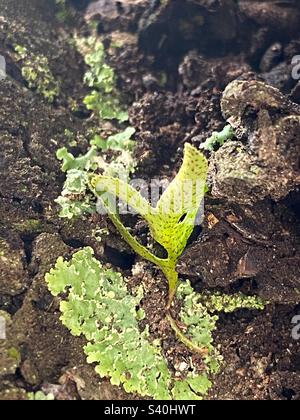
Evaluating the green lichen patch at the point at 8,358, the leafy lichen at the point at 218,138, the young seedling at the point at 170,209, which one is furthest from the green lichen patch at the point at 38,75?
the green lichen patch at the point at 8,358

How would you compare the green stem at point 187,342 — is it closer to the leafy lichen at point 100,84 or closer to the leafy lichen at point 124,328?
the leafy lichen at point 124,328

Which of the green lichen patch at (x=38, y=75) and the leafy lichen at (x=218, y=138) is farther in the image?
the green lichen patch at (x=38, y=75)

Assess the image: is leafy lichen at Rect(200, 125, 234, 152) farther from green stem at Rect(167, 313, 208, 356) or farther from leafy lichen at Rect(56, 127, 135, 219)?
green stem at Rect(167, 313, 208, 356)

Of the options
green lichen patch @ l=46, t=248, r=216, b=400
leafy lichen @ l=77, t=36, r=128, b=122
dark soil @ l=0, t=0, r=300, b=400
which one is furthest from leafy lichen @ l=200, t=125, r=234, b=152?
green lichen patch @ l=46, t=248, r=216, b=400

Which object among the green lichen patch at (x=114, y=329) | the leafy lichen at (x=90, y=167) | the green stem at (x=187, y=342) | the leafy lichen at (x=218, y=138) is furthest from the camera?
the leafy lichen at (x=90, y=167)

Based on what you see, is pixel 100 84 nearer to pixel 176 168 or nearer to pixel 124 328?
pixel 176 168

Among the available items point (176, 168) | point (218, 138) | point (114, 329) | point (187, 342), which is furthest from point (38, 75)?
point (187, 342)
